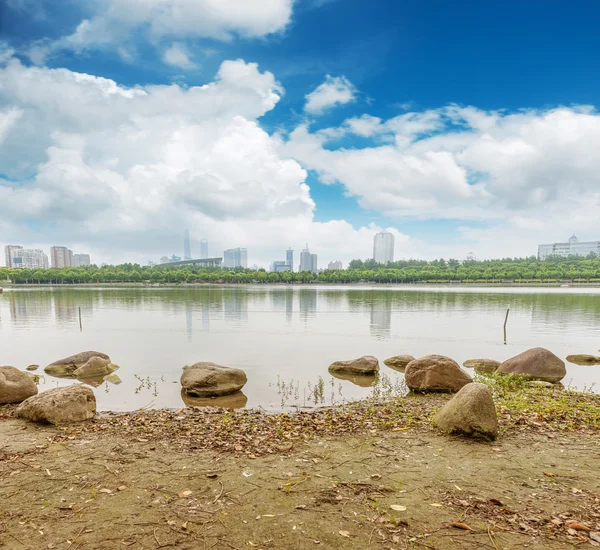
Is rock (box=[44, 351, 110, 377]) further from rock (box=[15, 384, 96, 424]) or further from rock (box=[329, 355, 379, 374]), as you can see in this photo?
rock (box=[329, 355, 379, 374])

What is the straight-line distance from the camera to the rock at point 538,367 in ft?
54.5

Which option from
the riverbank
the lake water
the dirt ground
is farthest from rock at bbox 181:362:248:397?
the dirt ground

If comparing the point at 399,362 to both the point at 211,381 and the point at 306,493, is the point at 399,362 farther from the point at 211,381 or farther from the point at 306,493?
the point at 306,493

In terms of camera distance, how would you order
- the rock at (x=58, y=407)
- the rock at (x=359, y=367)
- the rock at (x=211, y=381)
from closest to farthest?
1. the rock at (x=58, y=407)
2. the rock at (x=211, y=381)
3. the rock at (x=359, y=367)

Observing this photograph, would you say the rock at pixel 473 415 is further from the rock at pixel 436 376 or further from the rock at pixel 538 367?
the rock at pixel 538 367

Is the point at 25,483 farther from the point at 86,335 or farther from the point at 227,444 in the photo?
the point at 86,335

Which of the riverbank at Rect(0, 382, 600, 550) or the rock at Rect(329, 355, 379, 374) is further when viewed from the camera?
the rock at Rect(329, 355, 379, 374)

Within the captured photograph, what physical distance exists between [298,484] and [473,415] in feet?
14.6

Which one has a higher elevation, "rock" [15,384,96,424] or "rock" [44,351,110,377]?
"rock" [15,384,96,424]

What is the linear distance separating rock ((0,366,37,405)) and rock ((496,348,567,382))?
19.2 m

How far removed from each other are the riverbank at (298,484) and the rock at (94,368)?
8.30 meters

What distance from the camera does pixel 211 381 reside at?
1496 cm

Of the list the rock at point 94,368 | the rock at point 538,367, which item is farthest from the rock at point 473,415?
the rock at point 94,368

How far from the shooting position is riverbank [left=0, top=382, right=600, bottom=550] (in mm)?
5078
